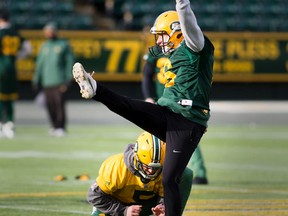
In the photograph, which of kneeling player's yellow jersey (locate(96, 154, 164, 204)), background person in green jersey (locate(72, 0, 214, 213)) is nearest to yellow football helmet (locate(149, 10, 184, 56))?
background person in green jersey (locate(72, 0, 214, 213))

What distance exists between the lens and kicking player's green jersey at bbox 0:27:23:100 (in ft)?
62.5

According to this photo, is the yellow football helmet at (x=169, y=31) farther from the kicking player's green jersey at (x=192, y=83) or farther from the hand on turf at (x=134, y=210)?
the hand on turf at (x=134, y=210)

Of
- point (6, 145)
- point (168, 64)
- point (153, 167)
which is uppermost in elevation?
point (168, 64)

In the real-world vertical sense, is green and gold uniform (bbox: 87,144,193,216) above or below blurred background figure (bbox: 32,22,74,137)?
above

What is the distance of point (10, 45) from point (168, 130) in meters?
12.1

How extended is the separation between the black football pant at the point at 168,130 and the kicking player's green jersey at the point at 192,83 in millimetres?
71

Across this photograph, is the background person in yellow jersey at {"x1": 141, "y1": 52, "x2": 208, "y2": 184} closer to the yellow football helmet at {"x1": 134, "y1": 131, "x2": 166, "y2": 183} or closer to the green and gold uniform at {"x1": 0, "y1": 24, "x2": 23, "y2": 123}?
the yellow football helmet at {"x1": 134, "y1": 131, "x2": 166, "y2": 183}

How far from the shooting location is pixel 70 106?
26.4m

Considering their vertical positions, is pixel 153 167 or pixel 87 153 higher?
pixel 153 167

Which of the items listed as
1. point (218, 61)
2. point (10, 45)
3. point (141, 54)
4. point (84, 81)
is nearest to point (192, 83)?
point (84, 81)

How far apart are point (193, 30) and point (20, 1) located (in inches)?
834

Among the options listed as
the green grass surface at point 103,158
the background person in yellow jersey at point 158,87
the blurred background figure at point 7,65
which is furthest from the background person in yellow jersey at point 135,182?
the blurred background figure at point 7,65

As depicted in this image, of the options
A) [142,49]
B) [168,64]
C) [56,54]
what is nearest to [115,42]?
[142,49]

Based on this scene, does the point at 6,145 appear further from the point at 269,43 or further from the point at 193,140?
the point at 269,43
